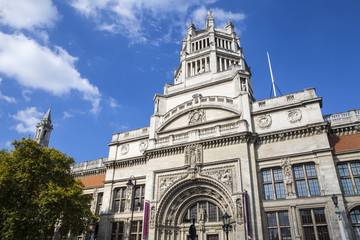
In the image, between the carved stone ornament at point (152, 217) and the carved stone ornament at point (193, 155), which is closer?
the carved stone ornament at point (152, 217)

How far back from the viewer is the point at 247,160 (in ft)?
84.0

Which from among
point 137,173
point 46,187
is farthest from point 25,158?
point 137,173

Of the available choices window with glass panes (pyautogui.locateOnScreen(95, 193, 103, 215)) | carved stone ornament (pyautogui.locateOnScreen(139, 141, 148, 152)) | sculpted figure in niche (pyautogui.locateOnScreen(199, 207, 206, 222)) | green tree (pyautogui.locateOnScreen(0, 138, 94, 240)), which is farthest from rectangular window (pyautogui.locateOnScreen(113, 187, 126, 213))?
sculpted figure in niche (pyautogui.locateOnScreen(199, 207, 206, 222))

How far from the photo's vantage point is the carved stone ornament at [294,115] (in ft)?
→ 85.9

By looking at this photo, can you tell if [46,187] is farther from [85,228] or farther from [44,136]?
[44,136]

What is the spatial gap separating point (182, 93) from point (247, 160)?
1342cm

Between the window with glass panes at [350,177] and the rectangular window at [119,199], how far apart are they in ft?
76.3

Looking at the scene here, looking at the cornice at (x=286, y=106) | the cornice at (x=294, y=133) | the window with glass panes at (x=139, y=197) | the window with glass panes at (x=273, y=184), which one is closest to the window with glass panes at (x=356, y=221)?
the window with glass panes at (x=273, y=184)

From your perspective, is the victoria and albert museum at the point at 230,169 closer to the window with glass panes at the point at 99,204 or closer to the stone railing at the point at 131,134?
the window with glass panes at the point at 99,204

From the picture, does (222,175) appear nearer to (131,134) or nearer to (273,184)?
(273,184)

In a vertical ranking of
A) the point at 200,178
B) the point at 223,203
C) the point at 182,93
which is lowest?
the point at 223,203

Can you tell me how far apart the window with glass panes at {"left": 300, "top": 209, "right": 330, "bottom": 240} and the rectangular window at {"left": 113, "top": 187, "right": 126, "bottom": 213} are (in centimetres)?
1979

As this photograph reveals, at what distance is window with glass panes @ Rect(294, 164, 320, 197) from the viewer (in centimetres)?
2322

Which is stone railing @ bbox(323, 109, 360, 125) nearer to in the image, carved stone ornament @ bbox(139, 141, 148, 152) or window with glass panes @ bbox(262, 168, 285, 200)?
window with glass panes @ bbox(262, 168, 285, 200)
